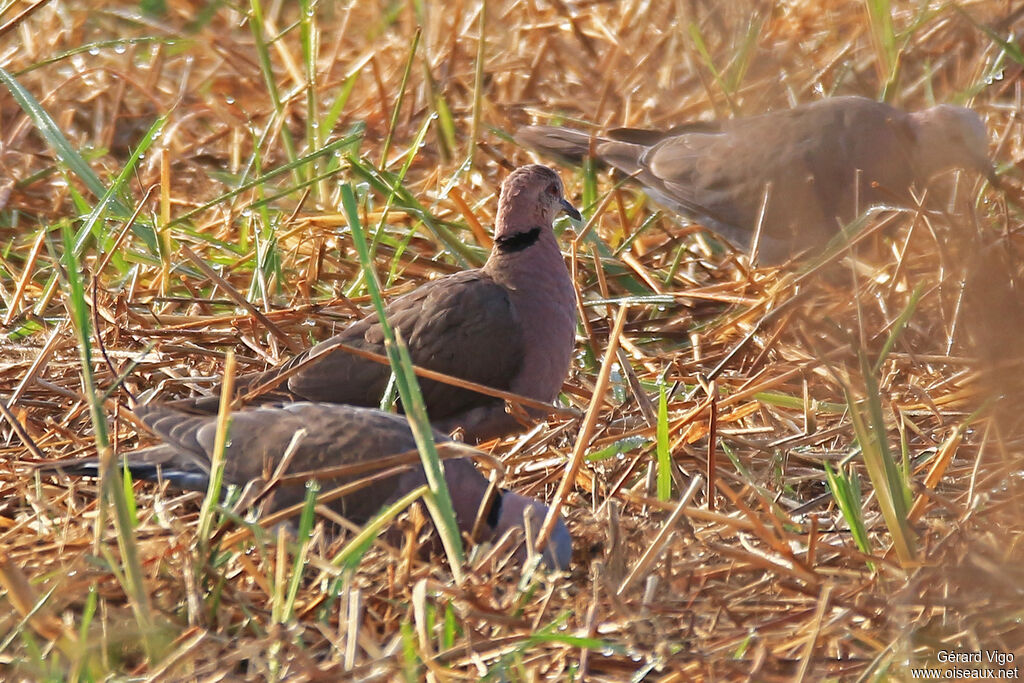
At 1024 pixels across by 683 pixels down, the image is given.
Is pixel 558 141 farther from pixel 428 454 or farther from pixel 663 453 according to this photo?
pixel 428 454

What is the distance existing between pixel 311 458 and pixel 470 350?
0.70m

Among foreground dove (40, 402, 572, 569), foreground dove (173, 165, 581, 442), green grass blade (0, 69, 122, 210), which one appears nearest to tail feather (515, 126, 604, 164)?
foreground dove (173, 165, 581, 442)

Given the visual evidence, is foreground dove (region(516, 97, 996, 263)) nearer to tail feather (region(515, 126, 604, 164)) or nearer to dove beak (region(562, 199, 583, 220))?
tail feather (region(515, 126, 604, 164))

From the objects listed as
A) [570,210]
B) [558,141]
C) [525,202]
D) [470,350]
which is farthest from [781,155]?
[470,350]

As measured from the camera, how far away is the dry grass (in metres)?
2.04

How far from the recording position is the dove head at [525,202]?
Result: 3439mm

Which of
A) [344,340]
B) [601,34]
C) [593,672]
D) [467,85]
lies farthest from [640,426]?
[601,34]

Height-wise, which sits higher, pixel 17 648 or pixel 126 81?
pixel 126 81

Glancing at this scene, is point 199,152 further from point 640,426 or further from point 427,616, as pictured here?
point 427,616

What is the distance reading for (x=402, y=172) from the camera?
3.82m

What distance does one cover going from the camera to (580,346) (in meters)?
3.74

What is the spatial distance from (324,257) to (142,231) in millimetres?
→ 572

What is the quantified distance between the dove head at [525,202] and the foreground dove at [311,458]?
0.83m

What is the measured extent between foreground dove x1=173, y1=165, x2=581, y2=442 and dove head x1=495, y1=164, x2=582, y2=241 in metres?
0.15
